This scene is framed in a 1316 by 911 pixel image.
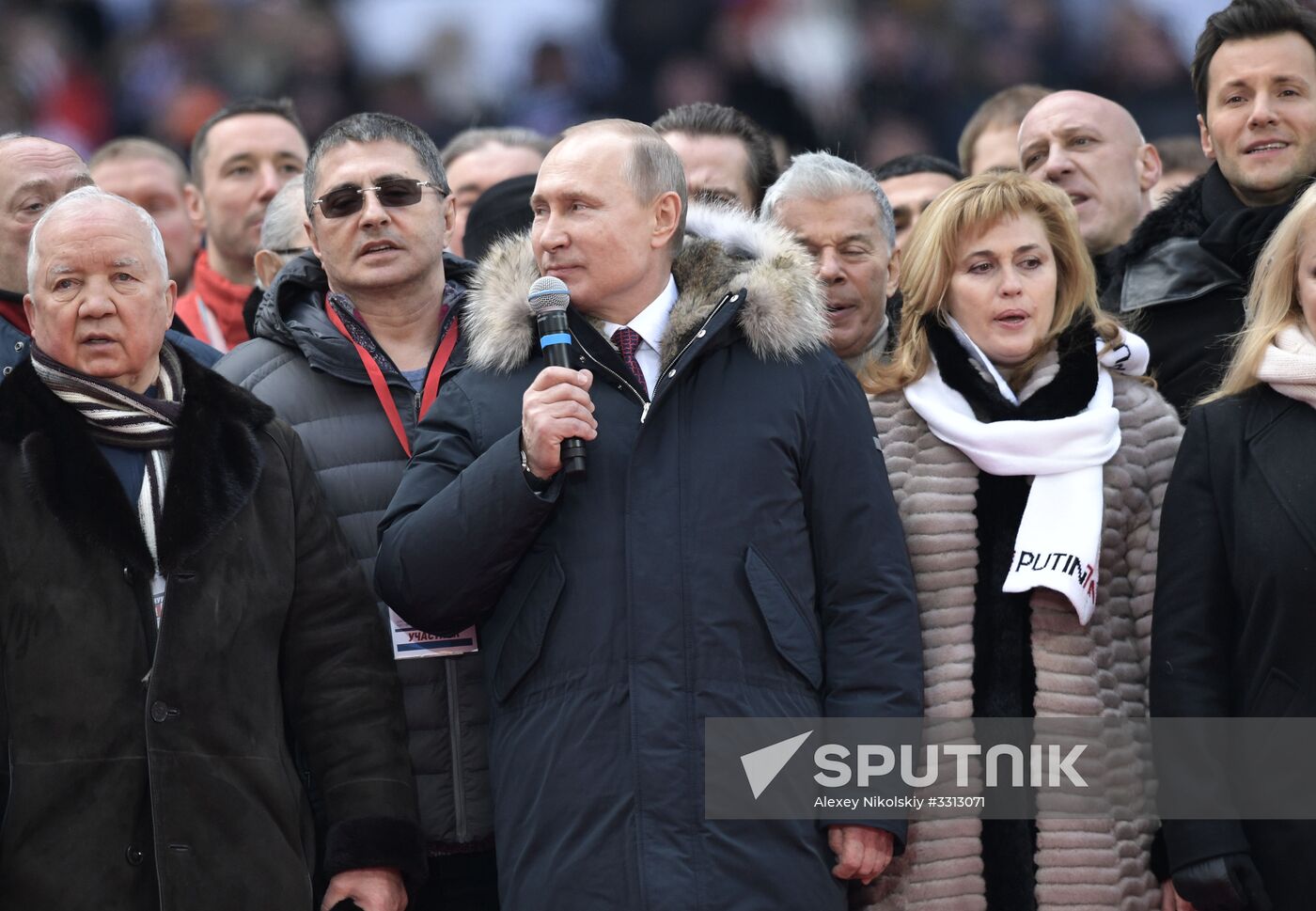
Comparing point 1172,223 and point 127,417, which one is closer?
point 127,417

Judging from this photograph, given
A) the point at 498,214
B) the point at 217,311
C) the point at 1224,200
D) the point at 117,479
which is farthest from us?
the point at 217,311

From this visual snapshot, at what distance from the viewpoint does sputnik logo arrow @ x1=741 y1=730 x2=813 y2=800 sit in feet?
11.7

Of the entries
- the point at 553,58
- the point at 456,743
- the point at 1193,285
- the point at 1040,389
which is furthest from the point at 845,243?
the point at 553,58

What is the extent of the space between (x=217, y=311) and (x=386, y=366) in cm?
210

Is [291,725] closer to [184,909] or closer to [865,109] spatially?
[184,909]

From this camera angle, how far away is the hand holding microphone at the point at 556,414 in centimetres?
350

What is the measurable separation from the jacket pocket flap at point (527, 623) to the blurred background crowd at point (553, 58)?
5.73 metres

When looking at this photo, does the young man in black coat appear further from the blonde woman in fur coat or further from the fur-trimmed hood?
the fur-trimmed hood

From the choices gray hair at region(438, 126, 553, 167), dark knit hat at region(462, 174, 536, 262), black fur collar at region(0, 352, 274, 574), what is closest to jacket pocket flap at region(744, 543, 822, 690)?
black fur collar at region(0, 352, 274, 574)

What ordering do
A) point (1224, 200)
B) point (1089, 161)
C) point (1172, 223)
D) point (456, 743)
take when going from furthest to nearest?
1. point (1089, 161)
2. point (1172, 223)
3. point (1224, 200)
4. point (456, 743)

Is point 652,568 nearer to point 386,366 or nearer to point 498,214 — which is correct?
point 386,366

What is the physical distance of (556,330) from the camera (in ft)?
11.9

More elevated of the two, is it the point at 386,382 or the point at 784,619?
the point at 386,382

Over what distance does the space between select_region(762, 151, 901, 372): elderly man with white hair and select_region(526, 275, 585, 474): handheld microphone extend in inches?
44.4
